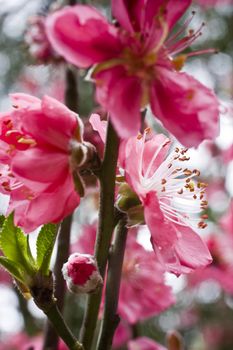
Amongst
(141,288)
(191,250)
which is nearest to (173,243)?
(191,250)

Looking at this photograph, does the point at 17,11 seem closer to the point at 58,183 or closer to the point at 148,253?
the point at 148,253

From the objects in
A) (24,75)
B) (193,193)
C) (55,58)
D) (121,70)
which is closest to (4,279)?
(24,75)

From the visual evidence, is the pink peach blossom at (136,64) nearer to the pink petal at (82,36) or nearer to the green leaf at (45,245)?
the pink petal at (82,36)

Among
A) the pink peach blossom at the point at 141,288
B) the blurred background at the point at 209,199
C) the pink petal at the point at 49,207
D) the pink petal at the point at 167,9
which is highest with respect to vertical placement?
the pink petal at the point at 167,9

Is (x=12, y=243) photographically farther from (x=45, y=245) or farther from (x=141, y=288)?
(x=141, y=288)

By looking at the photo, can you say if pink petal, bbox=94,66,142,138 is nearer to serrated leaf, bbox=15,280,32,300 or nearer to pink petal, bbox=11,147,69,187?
pink petal, bbox=11,147,69,187

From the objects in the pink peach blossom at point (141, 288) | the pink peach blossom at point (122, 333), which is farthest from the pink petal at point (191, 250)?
the pink peach blossom at point (122, 333)

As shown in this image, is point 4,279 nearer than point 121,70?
No
